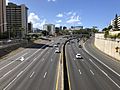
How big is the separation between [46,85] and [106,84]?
7.72 meters

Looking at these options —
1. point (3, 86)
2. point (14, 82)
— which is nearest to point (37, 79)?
point (14, 82)

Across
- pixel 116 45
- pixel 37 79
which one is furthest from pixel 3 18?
pixel 37 79

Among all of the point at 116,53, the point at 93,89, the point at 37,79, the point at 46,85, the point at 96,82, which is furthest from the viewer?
the point at 116,53

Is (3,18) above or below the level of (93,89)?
above

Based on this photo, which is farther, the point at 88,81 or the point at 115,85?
the point at 88,81

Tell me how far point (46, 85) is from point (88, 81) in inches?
257

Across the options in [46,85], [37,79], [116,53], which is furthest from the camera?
[116,53]

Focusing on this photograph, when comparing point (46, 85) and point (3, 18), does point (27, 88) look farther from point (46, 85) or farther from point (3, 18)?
point (3, 18)

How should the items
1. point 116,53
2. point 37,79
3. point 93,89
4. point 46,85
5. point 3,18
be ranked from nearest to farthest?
point 93,89
point 46,85
point 37,79
point 116,53
point 3,18

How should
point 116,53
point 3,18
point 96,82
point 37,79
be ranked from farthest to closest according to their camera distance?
1. point 3,18
2. point 116,53
3. point 37,79
4. point 96,82

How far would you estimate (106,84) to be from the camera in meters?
32.4

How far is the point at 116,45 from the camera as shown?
213ft

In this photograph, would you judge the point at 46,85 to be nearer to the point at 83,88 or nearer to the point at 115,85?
the point at 83,88

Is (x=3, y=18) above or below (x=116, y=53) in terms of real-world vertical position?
above
